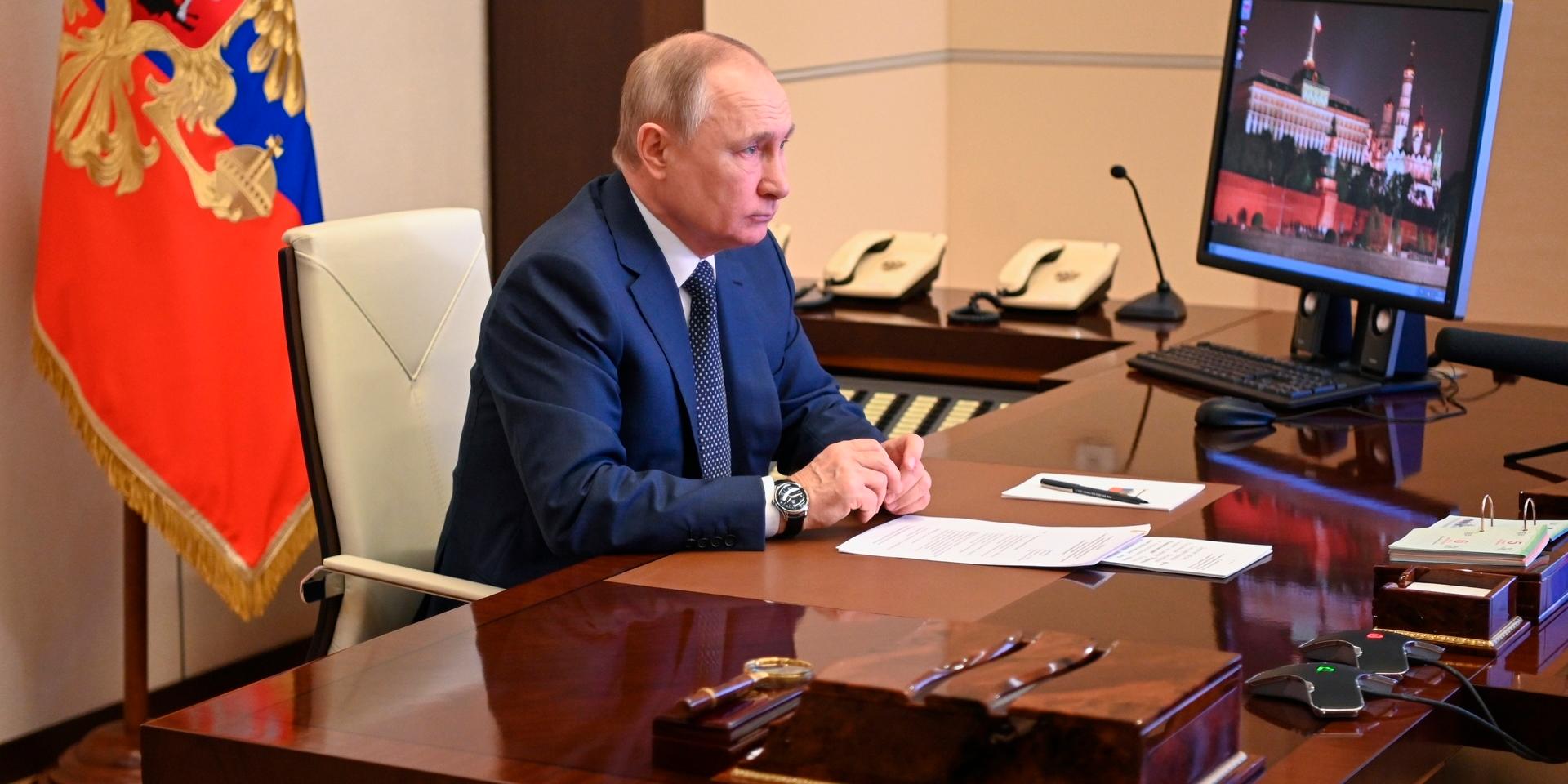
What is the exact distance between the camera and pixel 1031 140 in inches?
234

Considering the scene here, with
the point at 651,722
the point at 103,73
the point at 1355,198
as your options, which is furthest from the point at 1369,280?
the point at 103,73

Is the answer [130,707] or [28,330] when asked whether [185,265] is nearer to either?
[28,330]

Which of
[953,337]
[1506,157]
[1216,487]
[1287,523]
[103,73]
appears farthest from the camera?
[1506,157]

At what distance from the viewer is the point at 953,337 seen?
10.7 feet

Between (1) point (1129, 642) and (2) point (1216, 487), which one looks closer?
(1) point (1129, 642)

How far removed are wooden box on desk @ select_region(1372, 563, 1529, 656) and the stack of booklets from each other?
0.05 meters

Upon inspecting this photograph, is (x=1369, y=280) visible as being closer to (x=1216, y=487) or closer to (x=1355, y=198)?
(x=1355, y=198)

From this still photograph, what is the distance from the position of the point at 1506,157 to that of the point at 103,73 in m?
3.86

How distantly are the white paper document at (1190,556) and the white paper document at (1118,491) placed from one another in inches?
6.2

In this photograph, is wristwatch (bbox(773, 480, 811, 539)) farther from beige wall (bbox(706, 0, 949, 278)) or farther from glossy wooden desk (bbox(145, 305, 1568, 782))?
beige wall (bbox(706, 0, 949, 278))

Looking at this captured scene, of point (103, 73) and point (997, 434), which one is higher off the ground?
point (103, 73)

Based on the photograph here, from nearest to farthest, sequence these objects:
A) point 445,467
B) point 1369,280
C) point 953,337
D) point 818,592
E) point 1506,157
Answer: point 818,592 < point 445,467 < point 1369,280 < point 953,337 < point 1506,157

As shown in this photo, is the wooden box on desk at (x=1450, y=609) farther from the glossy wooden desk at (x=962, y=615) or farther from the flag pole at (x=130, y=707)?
the flag pole at (x=130, y=707)

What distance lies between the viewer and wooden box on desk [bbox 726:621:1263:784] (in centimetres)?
103
